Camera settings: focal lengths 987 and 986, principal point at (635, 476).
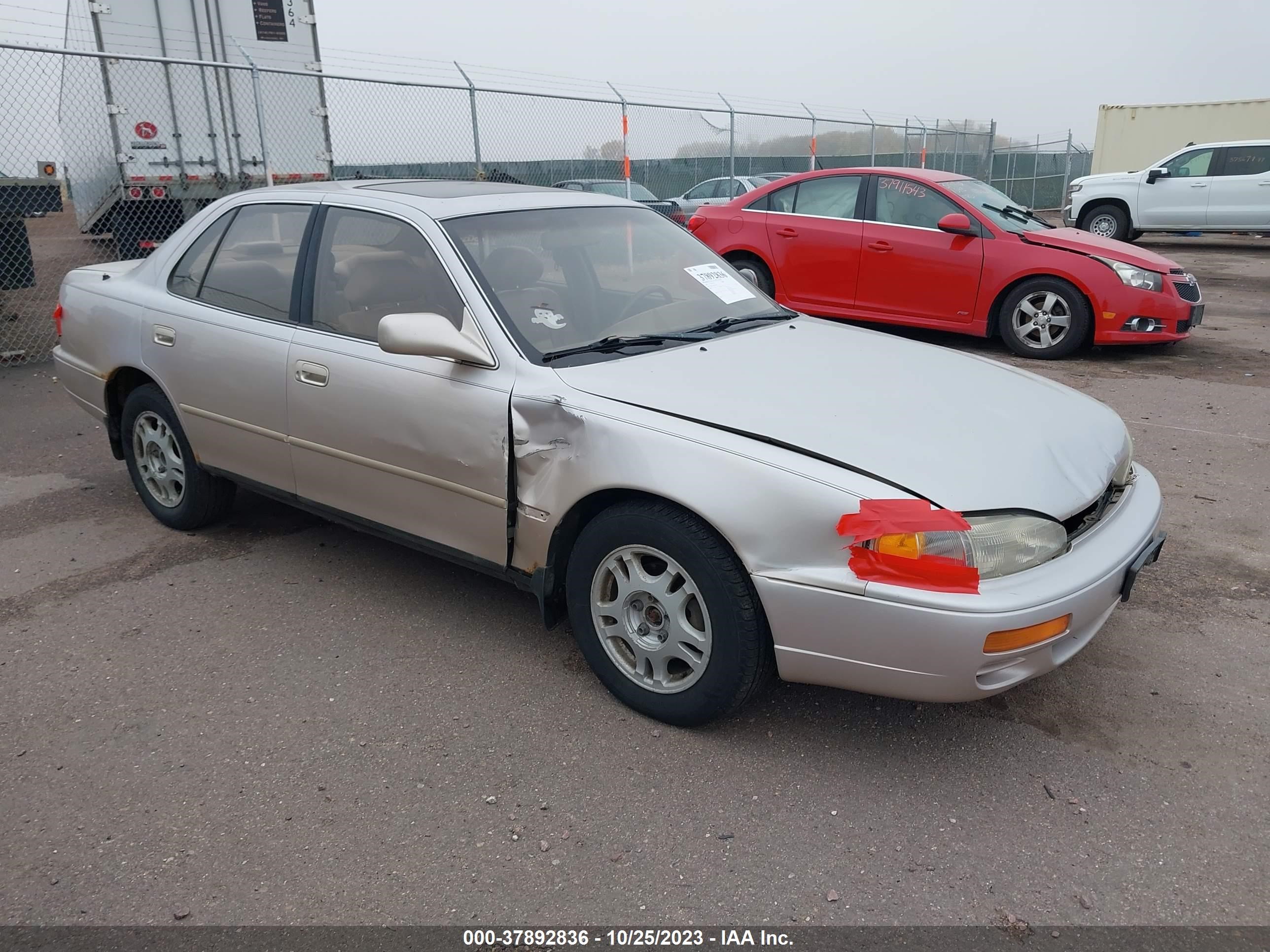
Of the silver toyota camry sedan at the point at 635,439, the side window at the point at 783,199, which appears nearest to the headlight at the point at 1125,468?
the silver toyota camry sedan at the point at 635,439

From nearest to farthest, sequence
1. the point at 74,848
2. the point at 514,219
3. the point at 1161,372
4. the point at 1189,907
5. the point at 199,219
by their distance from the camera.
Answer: the point at 1189,907
the point at 74,848
the point at 514,219
the point at 199,219
the point at 1161,372

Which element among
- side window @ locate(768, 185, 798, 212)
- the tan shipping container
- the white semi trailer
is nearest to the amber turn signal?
side window @ locate(768, 185, 798, 212)

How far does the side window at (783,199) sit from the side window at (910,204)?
0.86 meters

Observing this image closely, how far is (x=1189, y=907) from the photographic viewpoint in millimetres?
2344

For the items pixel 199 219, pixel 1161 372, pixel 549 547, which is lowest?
pixel 1161 372

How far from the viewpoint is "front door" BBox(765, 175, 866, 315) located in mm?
8859

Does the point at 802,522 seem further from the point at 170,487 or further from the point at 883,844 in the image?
the point at 170,487

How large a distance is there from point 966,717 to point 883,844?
2.42 feet

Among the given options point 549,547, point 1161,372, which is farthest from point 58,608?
point 1161,372

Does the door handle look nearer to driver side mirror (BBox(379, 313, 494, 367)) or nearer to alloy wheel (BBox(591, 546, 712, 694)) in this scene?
driver side mirror (BBox(379, 313, 494, 367))

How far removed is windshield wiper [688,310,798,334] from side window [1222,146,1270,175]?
51.8 feet

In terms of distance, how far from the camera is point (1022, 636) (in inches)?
102

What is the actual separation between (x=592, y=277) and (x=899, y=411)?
129 cm

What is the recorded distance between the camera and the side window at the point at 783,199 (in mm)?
9312
